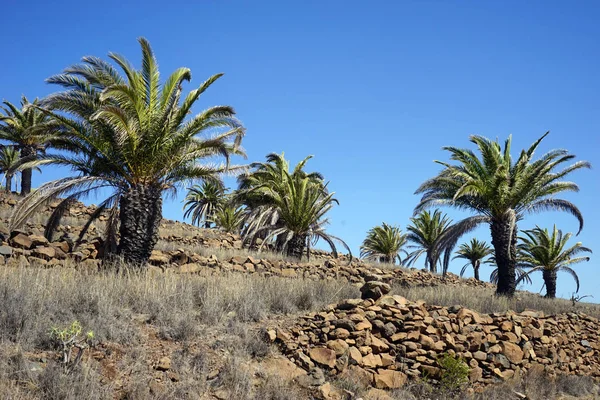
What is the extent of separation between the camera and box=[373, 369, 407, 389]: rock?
24.3 ft

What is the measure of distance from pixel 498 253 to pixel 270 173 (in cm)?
988

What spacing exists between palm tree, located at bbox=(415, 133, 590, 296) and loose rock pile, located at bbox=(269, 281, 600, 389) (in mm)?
6509

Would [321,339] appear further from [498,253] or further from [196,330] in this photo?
[498,253]

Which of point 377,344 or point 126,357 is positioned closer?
point 126,357

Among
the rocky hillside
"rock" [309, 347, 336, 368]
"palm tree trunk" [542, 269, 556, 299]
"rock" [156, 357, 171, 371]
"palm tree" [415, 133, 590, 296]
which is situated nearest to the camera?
"rock" [156, 357, 171, 371]

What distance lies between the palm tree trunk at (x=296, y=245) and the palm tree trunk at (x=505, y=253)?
747cm

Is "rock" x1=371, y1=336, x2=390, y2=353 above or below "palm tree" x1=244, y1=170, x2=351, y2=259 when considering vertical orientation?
below

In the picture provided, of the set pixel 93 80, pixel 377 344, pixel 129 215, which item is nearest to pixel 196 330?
pixel 377 344

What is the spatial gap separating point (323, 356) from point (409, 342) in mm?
1845

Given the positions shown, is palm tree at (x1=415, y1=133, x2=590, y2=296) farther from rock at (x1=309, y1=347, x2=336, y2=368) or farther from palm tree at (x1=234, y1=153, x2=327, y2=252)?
rock at (x1=309, y1=347, x2=336, y2=368)

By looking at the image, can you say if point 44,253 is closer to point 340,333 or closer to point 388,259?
point 340,333

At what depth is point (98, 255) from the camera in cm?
1280

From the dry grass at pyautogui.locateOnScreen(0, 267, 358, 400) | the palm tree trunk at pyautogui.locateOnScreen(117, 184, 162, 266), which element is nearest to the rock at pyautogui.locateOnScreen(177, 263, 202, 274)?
the palm tree trunk at pyautogui.locateOnScreen(117, 184, 162, 266)

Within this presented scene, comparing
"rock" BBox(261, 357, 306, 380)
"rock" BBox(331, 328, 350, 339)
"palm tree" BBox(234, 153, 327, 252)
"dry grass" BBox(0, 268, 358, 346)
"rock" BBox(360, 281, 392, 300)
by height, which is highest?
"palm tree" BBox(234, 153, 327, 252)
